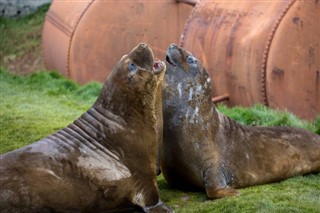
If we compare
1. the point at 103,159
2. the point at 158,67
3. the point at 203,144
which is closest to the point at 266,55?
the point at 203,144

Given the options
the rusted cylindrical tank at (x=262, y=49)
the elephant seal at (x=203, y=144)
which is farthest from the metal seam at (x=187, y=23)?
the elephant seal at (x=203, y=144)

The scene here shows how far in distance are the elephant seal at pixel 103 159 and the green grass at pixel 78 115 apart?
362mm

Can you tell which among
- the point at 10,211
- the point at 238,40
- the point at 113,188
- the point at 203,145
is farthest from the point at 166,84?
the point at 238,40

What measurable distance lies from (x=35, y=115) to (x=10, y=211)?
4.60m

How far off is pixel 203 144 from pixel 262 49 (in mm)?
3166

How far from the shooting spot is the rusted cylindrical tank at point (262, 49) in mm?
8719

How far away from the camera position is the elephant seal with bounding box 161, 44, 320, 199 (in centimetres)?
625

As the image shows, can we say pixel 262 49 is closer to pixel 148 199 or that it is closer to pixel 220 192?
pixel 220 192

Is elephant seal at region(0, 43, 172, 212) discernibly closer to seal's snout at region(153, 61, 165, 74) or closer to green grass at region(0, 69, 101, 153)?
seal's snout at region(153, 61, 165, 74)

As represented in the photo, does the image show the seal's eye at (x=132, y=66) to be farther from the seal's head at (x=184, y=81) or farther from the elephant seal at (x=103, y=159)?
the seal's head at (x=184, y=81)

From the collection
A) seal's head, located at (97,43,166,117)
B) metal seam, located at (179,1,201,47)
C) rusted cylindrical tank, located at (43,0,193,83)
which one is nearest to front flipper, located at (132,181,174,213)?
seal's head, located at (97,43,166,117)

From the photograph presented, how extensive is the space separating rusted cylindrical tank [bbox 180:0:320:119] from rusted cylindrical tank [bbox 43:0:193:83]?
1.18 m

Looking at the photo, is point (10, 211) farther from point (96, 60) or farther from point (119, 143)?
point (96, 60)

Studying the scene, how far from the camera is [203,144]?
628 centimetres
